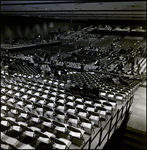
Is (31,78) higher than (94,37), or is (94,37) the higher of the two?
(94,37)

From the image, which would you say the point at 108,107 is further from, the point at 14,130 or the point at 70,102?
the point at 14,130

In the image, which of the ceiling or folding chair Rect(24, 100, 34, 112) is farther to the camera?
the ceiling

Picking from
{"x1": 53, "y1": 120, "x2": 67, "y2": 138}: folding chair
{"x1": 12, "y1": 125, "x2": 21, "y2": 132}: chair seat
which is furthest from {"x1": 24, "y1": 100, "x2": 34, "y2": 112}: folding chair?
{"x1": 53, "y1": 120, "x2": 67, "y2": 138}: folding chair

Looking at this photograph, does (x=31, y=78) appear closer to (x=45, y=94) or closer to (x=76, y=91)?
(x=45, y=94)

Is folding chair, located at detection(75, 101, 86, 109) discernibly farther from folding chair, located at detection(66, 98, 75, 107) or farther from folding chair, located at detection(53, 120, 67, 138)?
folding chair, located at detection(53, 120, 67, 138)

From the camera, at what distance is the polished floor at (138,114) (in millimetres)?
5494

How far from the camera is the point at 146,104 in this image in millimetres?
7219

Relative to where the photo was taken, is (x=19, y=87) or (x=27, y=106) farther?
(x=19, y=87)

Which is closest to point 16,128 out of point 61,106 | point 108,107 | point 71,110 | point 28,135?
point 28,135

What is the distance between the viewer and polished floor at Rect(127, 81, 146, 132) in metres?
5.49

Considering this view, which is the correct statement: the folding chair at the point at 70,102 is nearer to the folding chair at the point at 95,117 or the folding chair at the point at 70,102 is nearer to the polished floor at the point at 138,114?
the folding chair at the point at 95,117

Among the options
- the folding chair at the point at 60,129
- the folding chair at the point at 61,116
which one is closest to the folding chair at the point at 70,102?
the folding chair at the point at 61,116

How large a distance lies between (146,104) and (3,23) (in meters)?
25.4

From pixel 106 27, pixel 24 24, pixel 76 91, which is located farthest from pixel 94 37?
pixel 76 91
